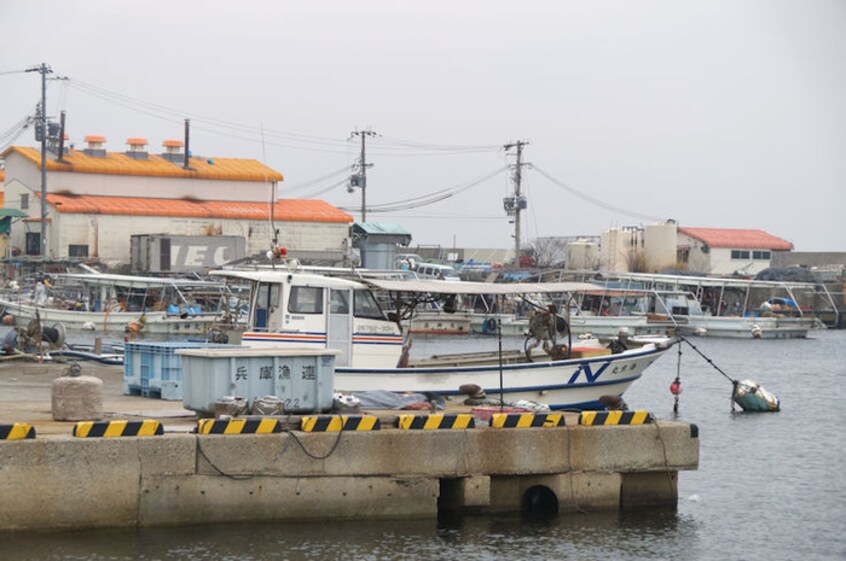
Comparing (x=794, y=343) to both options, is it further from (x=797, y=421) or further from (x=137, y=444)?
(x=137, y=444)

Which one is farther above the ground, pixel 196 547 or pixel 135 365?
pixel 135 365

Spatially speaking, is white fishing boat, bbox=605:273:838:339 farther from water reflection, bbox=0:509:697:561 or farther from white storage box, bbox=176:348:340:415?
white storage box, bbox=176:348:340:415

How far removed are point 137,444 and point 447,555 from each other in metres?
4.41

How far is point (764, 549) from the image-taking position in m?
19.4

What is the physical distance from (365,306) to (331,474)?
8303mm

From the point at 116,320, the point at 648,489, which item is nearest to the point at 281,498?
the point at 648,489

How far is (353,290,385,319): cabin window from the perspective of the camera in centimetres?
2594

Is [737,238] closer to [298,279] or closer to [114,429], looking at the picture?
[298,279]

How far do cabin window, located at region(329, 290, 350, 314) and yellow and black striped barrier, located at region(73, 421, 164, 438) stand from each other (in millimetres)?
8822

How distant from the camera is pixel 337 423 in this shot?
18109 millimetres

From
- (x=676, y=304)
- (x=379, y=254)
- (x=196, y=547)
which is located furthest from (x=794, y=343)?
(x=196, y=547)

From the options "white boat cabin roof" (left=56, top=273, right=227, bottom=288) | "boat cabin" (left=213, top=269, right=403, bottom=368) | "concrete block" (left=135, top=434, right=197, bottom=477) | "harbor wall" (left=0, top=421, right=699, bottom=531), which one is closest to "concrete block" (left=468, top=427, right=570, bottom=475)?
"harbor wall" (left=0, top=421, right=699, bottom=531)

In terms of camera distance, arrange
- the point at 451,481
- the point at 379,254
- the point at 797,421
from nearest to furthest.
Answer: the point at 451,481, the point at 797,421, the point at 379,254

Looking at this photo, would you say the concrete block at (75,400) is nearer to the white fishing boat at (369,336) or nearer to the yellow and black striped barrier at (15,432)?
the yellow and black striped barrier at (15,432)
